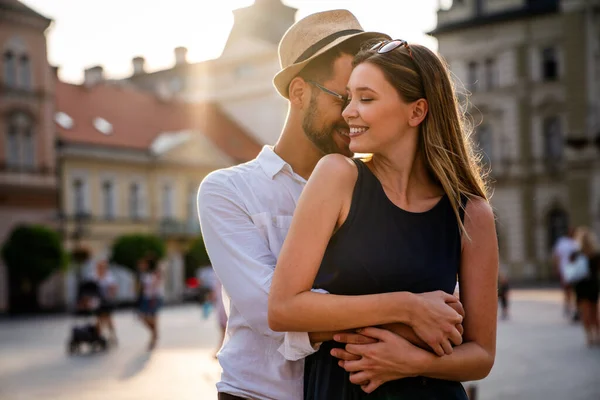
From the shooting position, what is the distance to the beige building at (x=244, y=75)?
6069 centimetres

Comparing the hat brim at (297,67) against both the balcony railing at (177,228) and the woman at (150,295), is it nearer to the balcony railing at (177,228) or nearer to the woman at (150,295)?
A: the woman at (150,295)

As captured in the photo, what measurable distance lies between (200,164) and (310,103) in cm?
5011

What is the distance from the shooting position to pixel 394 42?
265cm

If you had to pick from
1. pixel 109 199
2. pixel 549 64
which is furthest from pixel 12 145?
pixel 549 64

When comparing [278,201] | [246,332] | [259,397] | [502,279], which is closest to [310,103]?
[278,201]

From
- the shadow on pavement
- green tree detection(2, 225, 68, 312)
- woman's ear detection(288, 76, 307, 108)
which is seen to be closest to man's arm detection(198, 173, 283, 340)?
woman's ear detection(288, 76, 307, 108)

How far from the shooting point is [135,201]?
163 feet

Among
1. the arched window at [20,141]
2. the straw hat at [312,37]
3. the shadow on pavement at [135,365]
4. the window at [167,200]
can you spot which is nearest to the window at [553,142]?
the window at [167,200]

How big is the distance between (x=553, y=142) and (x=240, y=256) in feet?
163

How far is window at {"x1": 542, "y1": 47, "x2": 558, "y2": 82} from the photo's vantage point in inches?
1966

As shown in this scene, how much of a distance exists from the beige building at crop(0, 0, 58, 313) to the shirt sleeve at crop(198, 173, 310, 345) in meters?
40.4

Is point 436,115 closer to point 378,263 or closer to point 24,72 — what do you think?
point 378,263

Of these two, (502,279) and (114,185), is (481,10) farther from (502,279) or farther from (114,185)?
(502,279)

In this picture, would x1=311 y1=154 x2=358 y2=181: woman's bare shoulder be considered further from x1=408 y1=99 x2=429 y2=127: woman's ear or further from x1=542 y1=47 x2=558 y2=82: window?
x1=542 y1=47 x2=558 y2=82: window
